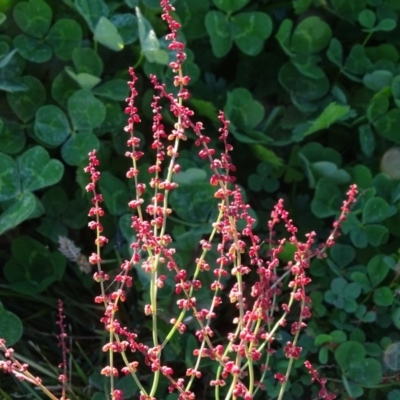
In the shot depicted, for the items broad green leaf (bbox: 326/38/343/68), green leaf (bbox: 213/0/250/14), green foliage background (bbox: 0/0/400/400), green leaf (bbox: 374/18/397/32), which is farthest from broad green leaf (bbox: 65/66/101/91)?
green leaf (bbox: 374/18/397/32)

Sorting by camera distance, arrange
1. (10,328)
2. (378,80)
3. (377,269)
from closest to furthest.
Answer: (10,328)
(377,269)
(378,80)

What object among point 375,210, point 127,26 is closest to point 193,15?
point 127,26

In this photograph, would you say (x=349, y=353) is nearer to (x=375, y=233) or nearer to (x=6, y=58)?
(x=375, y=233)

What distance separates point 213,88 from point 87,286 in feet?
1.93

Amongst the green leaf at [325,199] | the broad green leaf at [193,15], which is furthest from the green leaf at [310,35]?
the green leaf at [325,199]

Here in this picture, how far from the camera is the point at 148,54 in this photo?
1.73m

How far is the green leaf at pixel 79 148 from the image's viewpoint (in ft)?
5.60

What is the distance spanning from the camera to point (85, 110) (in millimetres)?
1729

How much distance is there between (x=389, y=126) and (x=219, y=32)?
1.50 ft

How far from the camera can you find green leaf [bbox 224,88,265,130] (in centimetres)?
185

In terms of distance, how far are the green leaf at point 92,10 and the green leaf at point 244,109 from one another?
0.35m

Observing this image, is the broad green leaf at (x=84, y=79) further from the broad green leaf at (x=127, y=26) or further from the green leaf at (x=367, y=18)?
the green leaf at (x=367, y=18)

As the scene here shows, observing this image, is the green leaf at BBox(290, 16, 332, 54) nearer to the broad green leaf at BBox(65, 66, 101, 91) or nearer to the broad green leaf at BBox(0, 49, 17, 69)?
the broad green leaf at BBox(65, 66, 101, 91)

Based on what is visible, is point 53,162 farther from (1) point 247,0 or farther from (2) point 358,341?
(2) point 358,341
